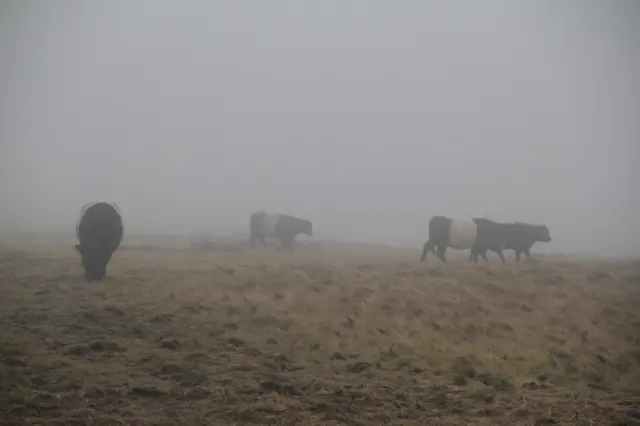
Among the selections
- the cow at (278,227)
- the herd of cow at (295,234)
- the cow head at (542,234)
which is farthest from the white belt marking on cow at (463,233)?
the cow at (278,227)

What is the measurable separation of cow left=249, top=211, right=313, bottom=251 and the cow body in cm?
102

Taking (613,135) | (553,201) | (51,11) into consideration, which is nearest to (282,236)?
(553,201)

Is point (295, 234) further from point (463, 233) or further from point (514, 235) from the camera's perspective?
point (514, 235)

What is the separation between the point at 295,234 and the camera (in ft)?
15.3

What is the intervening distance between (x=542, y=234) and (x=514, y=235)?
221 millimetres

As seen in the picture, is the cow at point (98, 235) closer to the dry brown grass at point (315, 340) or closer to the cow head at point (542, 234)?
the dry brown grass at point (315, 340)

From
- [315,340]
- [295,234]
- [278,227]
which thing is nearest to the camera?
[315,340]

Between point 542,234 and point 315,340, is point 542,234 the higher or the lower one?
the higher one

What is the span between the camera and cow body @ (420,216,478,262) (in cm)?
436

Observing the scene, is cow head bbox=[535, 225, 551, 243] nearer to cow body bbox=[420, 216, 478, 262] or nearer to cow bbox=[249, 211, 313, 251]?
cow body bbox=[420, 216, 478, 262]

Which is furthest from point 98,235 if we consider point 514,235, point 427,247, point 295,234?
point 514,235

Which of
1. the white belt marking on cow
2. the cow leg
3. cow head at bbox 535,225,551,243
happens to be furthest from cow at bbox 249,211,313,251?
cow head at bbox 535,225,551,243

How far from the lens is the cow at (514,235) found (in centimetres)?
438

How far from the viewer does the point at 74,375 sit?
3.08 metres
